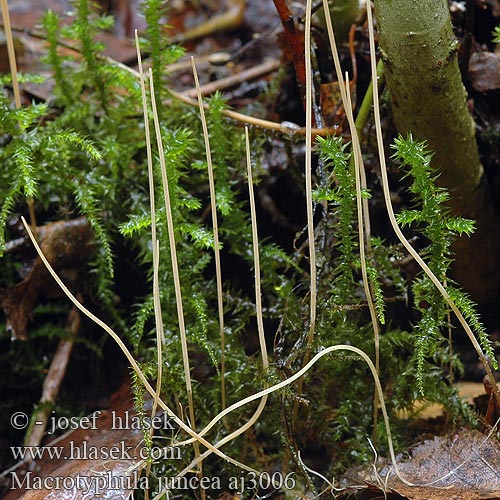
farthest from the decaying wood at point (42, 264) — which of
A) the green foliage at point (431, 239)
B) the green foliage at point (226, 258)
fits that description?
the green foliage at point (431, 239)

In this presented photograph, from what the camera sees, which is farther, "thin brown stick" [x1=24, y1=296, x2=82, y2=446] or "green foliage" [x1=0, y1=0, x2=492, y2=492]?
"thin brown stick" [x1=24, y1=296, x2=82, y2=446]

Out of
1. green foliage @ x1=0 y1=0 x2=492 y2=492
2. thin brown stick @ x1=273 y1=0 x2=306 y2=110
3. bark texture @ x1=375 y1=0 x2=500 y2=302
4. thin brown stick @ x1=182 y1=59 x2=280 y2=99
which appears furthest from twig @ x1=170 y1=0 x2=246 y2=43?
bark texture @ x1=375 y1=0 x2=500 y2=302

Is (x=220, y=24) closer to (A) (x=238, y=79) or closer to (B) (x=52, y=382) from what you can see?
(A) (x=238, y=79)

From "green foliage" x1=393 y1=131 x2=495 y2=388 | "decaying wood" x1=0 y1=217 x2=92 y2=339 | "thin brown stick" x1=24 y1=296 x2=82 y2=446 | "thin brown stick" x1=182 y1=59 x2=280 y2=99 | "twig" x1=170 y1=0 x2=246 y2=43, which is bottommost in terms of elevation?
"thin brown stick" x1=24 y1=296 x2=82 y2=446

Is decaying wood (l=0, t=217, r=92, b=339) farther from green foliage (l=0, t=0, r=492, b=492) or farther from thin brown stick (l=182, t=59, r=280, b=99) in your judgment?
thin brown stick (l=182, t=59, r=280, b=99)

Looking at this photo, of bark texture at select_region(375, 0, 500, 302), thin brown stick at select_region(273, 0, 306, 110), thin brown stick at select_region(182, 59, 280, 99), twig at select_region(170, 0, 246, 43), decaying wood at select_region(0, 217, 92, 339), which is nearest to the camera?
bark texture at select_region(375, 0, 500, 302)

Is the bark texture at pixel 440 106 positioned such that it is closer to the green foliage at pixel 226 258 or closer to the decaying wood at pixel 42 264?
the green foliage at pixel 226 258

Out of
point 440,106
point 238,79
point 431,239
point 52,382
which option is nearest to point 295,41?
point 440,106
